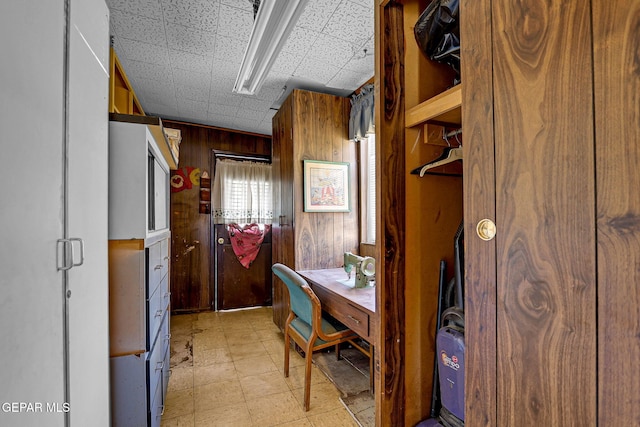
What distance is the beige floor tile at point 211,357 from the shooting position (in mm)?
Answer: 2658

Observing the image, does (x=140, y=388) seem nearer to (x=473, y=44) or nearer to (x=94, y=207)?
(x=94, y=207)

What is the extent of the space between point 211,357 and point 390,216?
253 cm

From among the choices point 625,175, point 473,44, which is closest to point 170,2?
point 473,44

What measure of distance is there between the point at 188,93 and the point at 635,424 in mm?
3647

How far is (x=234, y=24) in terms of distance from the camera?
1988 millimetres

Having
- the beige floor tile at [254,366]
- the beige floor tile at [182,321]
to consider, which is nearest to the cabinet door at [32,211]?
the beige floor tile at [254,366]

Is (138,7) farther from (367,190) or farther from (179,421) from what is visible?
(179,421)

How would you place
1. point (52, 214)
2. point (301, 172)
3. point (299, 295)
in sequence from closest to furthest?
point (52, 214)
point (299, 295)
point (301, 172)

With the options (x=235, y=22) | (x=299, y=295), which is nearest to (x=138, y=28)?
(x=235, y=22)

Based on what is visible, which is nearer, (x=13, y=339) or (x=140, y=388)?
(x=13, y=339)

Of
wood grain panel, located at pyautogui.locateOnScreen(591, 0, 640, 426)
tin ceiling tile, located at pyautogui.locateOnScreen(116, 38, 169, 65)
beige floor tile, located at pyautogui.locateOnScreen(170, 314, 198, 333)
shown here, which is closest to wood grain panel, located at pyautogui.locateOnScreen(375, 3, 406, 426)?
wood grain panel, located at pyautogui.locateOnScreen(591, 0, 640, 426)

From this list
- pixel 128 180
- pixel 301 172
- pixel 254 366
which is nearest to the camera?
pixel 128 180

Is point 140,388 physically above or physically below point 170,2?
below

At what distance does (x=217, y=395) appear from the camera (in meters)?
2.16
